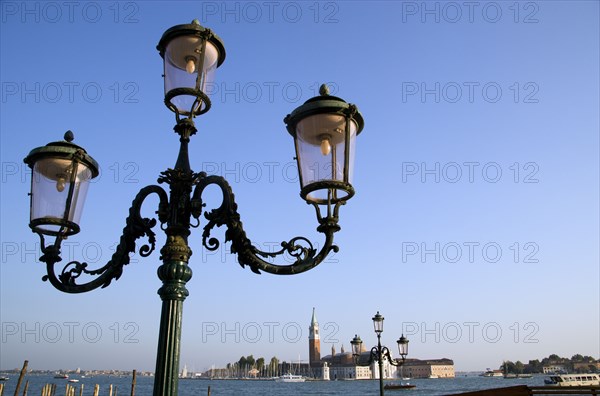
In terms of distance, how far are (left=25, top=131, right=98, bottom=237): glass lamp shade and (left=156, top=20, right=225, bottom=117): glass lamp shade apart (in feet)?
2.95

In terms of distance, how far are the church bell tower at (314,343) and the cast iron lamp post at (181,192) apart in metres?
165

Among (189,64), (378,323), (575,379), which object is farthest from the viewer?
(575,379)

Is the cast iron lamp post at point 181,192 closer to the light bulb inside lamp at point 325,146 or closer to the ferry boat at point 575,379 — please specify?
the light bulb inside lamp at point 325,146

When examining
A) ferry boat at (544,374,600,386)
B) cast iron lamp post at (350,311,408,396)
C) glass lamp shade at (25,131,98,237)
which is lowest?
ferry boat at (544,374,600,386)

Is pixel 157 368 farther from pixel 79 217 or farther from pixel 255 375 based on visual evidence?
pixel 255 375

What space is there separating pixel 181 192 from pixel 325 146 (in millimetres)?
1140

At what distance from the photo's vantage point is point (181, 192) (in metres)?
3.83

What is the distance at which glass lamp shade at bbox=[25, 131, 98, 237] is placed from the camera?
401 centimetres

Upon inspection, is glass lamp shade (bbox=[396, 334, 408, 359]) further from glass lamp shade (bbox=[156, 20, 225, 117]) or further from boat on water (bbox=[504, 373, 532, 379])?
boat on water (bbox=[504, 373, 532, 379])

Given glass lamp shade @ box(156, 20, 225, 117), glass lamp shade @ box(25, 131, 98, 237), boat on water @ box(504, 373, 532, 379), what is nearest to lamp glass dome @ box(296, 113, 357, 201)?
glass lamp shade @ box(156, 20, 225, 117)

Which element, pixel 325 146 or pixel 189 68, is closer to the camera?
pixel 325 146

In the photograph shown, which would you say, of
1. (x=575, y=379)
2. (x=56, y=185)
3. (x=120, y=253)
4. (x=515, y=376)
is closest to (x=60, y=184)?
(x=56, y=185)

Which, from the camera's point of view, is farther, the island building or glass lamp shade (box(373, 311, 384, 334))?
the island building

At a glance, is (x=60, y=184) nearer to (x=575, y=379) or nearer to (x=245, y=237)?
(x=245, y=237)
